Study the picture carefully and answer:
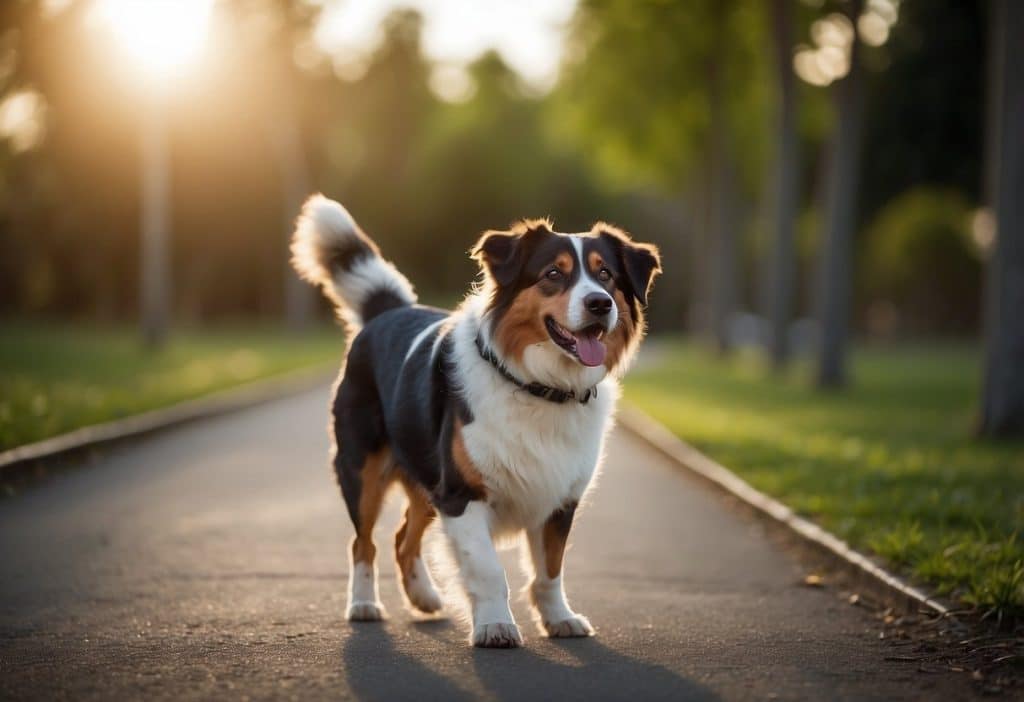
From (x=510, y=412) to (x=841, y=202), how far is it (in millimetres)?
18156

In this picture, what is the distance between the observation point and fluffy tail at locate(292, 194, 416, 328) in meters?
7.54

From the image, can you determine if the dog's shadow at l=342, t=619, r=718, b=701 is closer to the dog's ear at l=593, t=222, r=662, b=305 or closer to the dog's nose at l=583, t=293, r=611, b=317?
the dog's nose at l=583, t=293, r=611, b=317

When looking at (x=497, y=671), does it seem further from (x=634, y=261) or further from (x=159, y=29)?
(x=159, y=29)

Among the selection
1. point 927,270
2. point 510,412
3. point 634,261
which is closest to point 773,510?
point 634,261

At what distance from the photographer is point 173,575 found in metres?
7.43

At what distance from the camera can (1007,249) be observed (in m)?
14.8

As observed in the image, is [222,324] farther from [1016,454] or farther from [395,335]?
[395,335]

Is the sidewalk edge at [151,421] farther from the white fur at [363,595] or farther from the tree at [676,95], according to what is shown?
the tree at [676,95]

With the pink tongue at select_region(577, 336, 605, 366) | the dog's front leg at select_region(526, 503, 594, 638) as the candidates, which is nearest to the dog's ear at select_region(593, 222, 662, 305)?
the pink tongue at select_region(577, 336, 605, 366)

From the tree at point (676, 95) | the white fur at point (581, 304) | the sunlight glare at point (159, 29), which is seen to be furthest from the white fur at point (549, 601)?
the tree at point (676, 95)

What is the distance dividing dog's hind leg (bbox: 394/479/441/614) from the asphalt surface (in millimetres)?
126

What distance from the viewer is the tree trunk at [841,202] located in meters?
22.7

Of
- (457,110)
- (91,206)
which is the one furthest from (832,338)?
(457,110)

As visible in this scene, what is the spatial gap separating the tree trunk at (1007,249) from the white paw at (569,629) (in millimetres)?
10481
